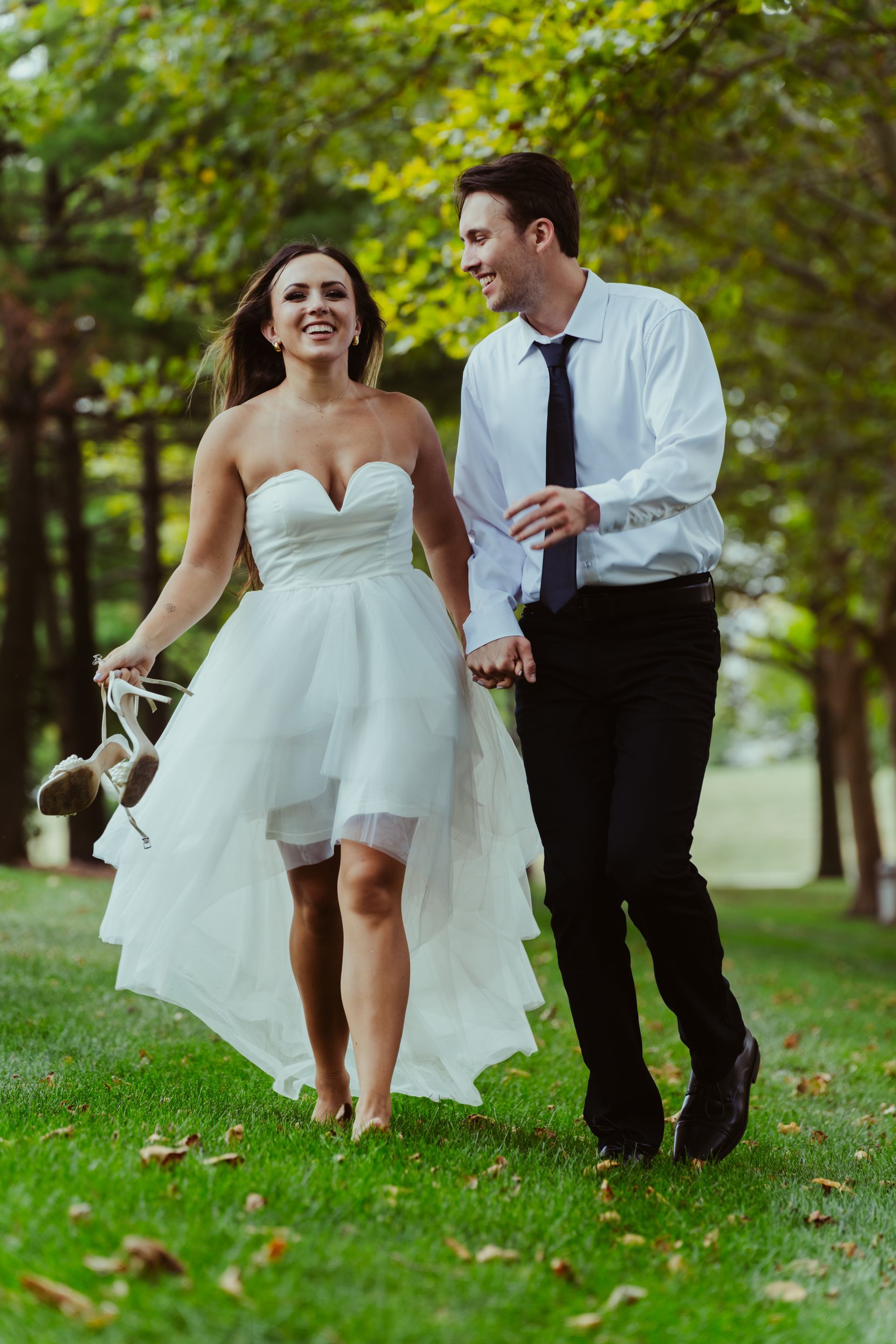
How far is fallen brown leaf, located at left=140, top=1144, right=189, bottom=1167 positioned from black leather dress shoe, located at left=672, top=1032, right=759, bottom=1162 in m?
1.60

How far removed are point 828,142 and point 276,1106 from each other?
32.8 feet

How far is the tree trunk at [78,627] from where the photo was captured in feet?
57.1

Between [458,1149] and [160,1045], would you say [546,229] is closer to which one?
[458,1149]

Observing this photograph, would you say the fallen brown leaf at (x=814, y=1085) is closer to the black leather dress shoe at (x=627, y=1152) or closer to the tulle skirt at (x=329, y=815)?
the tulle skirt at (x=329, y=815)

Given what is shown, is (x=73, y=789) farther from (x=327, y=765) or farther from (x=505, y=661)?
(x=505, y=661)

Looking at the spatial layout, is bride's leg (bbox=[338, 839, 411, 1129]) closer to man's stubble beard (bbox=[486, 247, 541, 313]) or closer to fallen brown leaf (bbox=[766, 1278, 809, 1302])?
fallen brown leaf (bbox=[766, 1278, 809, 1302])

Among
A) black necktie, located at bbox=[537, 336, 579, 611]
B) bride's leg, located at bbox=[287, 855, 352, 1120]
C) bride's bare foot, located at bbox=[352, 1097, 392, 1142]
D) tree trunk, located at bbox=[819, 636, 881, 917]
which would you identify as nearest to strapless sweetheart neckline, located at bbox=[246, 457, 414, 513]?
black necktie, located at bbox=[537, 336, 579, 611]

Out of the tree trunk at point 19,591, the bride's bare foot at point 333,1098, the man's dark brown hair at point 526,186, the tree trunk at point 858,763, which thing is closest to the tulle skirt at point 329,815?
the bride's bare foot at point 333,1098

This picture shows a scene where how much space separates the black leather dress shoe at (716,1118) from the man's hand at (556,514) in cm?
178

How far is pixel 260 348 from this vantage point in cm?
477

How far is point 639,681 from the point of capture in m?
4.11

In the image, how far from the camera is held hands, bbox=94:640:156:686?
13.5ft

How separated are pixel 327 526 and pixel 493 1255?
2186 mm

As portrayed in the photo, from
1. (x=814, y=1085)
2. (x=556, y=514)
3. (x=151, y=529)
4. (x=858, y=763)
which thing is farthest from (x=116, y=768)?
(x=858, y=763)
